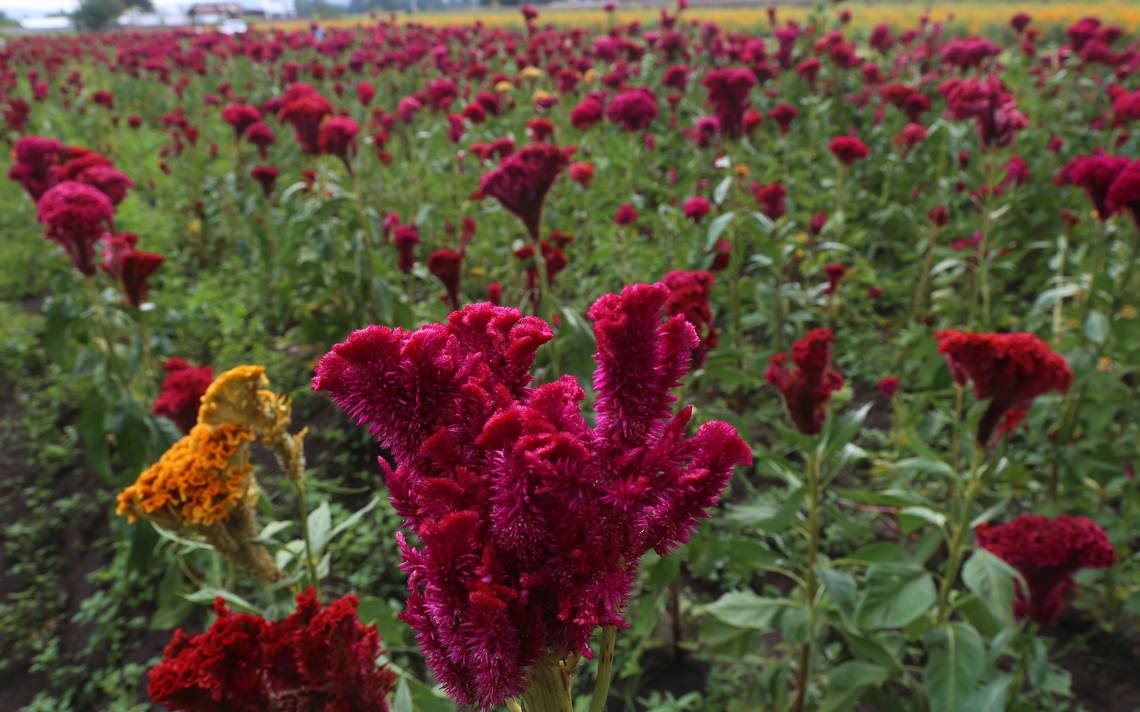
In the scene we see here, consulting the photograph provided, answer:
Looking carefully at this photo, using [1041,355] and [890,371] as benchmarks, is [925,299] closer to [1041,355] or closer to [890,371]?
[890,371]

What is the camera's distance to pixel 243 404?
147cm

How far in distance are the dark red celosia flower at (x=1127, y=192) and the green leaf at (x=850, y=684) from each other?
5.38 ft

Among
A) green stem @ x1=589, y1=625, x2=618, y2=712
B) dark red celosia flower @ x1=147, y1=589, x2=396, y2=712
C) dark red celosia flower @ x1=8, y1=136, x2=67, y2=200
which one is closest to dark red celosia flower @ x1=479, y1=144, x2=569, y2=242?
dark red celosia flower @ x1=147, y1=589, x2=396, y2=712

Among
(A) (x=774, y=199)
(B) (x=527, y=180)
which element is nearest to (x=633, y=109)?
(A) (x=774, y=199)

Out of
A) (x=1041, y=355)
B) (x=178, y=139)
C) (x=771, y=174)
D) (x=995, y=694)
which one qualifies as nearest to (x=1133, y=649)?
(x=995, y=694)

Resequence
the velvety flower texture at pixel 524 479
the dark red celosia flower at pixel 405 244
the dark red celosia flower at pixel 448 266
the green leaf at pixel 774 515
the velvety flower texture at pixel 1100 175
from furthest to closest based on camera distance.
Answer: the dark red celosia flower at pixel 405 244
the dark red celosia flower at pixel 448 266
the velvety flower texture at pixel 1100 175
the green leaf at pixel 774 515
the velvety flower texture at pixel 524 479

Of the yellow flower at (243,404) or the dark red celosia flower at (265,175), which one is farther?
the dark red celosia flower at (265,175)

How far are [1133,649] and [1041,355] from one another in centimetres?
169

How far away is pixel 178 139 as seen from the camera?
740 centimetres

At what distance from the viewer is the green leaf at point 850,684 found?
78.9 inches

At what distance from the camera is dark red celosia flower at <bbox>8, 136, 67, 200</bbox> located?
3.27 m

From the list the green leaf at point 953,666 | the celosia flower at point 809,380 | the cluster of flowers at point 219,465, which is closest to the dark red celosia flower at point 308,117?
the cluster of flowers at point 219,465

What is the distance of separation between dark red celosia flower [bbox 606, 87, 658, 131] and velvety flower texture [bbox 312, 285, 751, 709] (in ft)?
11.4

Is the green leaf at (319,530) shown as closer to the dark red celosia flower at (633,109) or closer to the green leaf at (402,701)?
the green leaf at (402,701)
